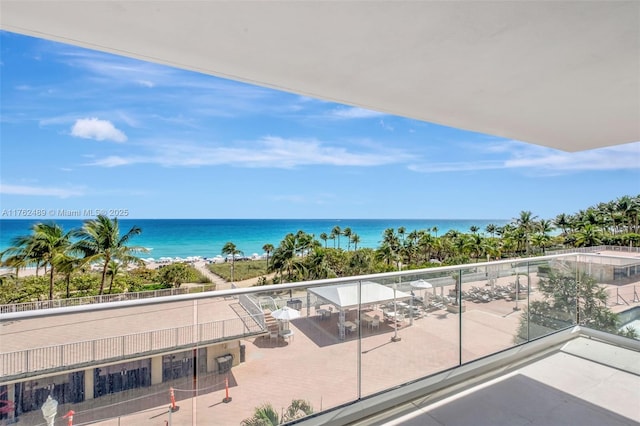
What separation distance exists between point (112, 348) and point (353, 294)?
1192 millimetres

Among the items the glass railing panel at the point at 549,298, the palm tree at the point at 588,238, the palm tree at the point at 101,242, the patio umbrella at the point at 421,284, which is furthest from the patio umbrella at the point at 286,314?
the palm tree at the point at 588,238

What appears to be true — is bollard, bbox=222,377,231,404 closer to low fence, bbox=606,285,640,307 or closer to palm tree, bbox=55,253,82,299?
low fence, bbox=606,285,640,307

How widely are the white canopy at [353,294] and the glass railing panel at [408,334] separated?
0.07ft

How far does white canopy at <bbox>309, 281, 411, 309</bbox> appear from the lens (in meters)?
1.75

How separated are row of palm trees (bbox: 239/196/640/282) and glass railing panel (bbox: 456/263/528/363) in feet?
76.8

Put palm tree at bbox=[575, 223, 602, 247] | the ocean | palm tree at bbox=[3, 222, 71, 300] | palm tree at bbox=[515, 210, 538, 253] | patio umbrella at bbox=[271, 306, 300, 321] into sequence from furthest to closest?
the ocean → palm tree at bbox=[515, 210, 538, 253] → palm tree at bbox=[575, 223, 602, 247] → palm tree at bbox=[3, 222, 71, 300] → patio umbrella at bbox=[271, 306, 300, 321]

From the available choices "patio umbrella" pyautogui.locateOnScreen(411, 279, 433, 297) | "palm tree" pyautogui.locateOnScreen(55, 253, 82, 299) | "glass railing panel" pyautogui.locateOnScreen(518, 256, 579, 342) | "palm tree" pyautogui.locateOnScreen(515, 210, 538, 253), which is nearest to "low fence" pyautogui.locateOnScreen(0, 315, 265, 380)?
"patio umbrella" pyautogui.locateOnScreen(411, 279, 433, 297)

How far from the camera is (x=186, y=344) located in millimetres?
1357

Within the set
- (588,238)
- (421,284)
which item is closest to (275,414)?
(421,284)

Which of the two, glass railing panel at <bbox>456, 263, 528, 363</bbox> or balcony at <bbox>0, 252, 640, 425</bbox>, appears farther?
glass railing panel at <bbox>456, 263, 528, 363</bbox>

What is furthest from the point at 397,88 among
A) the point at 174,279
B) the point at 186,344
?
the point at 174,279

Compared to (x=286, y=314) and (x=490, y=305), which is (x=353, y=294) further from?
(x=490, y=305)

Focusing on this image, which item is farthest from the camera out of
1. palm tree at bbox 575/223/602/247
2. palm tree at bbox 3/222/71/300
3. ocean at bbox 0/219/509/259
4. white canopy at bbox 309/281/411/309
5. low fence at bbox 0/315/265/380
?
ocean at bbox 0/219/509/259

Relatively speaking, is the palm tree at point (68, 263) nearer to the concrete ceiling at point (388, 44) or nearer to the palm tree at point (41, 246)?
the palm tree at point (41, 246)
